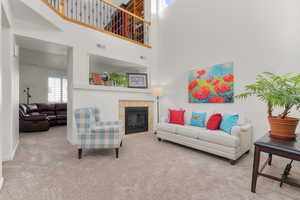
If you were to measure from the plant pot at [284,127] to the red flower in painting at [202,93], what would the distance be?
1.82 metres

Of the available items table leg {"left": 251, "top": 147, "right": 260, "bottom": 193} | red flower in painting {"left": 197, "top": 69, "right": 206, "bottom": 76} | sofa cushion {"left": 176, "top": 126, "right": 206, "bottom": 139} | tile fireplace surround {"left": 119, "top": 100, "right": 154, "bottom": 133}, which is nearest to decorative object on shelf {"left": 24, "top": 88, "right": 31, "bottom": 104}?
tile fireplace surround {"left": 119, "top": 100, "right": 154, "bottom": 133}

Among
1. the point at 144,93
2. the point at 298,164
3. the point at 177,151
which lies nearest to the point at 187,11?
the point at 144,93

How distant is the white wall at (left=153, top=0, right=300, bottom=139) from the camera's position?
95.0 inches

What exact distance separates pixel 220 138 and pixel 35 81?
7.23 m

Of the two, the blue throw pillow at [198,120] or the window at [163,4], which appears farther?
the window at [163,4]

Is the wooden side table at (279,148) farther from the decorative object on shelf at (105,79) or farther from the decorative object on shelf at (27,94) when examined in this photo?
the decorative object on shelf at (27,94)

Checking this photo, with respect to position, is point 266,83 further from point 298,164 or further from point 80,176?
point 80,176

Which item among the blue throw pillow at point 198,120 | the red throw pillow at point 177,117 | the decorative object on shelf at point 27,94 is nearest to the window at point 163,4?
the red throw pillow at point 177,117

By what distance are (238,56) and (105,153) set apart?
338 centimetres

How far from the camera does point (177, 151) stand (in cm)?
278

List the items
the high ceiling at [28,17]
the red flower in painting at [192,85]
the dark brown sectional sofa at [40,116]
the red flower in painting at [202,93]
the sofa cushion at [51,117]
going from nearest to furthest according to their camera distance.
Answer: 1. the high ceiling at [28,17]
2. the red flower in painting at [202,93]
3. the red flower in painting at [192,85]
4. the dark brown sectional sofa at [40,116]
5. the sofa cushion at [51,117]

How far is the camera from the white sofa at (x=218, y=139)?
2245mm

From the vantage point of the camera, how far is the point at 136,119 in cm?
438

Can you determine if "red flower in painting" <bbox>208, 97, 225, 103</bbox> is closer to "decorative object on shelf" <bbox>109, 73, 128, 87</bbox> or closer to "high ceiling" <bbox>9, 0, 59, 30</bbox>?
"decorative object on shelf" <bbox>109, 73, 128, 87</bbox>
